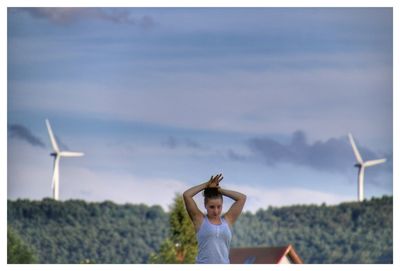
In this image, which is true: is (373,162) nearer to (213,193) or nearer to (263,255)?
(263,255)

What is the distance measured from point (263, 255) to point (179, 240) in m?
3.52

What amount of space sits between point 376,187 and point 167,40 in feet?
36.9

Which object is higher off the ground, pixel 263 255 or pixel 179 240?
pixel 179 240

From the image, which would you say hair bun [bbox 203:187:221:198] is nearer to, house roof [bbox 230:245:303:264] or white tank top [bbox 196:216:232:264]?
white tank top [bbox 196:216:232:264]

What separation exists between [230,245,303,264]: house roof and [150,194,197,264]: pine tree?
1966 mm

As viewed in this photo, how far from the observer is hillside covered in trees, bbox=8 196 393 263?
53.5 meters

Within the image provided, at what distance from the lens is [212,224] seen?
7688mm

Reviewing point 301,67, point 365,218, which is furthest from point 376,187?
point 301,67

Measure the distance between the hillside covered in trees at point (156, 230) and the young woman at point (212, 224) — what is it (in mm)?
44714

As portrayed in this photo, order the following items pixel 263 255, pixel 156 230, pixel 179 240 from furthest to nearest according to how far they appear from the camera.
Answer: pixel 156 230 < pixel 263 255 < pixel 179 240

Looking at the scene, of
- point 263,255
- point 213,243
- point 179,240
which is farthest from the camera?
point 263,255

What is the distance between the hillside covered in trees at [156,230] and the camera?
53500mm

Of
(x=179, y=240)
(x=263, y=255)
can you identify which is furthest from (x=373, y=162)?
(x=179, y=240)
